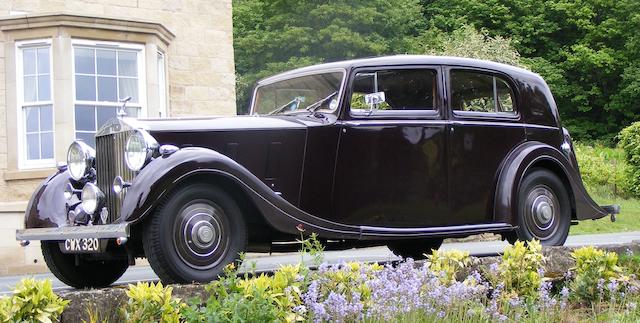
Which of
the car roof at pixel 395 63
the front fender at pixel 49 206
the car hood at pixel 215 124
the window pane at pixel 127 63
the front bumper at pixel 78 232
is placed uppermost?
the window pane at pixel 127 63

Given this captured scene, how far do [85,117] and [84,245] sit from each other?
9.28 m

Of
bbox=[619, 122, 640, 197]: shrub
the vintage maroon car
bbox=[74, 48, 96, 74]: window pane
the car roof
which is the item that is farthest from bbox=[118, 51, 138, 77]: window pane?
bbox=[619, 122, 640, 197]: shrub

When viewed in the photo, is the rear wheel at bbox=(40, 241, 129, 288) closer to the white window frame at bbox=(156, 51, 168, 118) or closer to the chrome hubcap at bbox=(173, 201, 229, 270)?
the chrome hubcap at bbox=(173, 201, 229, 270)

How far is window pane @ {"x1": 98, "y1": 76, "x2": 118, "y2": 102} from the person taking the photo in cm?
1448

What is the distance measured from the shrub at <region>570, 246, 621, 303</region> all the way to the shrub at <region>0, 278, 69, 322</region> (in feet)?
11.4

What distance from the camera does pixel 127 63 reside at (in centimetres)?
1479

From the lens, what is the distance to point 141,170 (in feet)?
17.1

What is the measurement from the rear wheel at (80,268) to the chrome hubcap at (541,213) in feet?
11.1

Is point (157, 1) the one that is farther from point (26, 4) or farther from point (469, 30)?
point (469, 30)

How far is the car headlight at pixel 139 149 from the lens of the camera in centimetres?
530

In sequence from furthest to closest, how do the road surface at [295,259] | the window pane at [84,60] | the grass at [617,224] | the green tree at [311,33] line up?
the green tree at [311,33]
the grass at [617,224]
the window pane at [84,60]
the road surface at [295,259]

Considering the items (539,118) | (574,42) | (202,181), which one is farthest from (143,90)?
(574,42)

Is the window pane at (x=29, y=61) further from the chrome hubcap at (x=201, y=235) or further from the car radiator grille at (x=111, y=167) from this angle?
the chrome hubcap at (x=201, y=235)

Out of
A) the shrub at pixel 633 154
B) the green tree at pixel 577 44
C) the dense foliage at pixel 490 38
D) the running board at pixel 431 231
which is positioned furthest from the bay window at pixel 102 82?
the green tree at pixel 577 44
